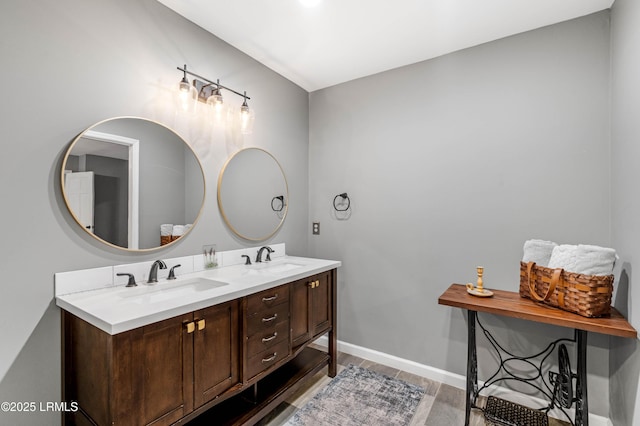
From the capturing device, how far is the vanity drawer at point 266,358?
5.55 ft

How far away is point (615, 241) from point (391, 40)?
1955 mm

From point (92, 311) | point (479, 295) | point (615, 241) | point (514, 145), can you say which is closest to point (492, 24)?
point (514, 145)

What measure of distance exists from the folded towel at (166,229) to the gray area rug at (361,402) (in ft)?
4.71

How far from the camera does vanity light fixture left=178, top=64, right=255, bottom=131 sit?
77.4 inches

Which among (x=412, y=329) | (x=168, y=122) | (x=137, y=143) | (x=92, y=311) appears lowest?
(x=412, y=329)

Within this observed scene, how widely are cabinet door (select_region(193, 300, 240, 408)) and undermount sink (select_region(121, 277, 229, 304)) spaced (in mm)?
225

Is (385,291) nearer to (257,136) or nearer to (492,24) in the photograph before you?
(257,136)

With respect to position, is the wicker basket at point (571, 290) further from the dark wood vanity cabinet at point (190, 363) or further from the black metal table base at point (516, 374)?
the dark wood vanity cabinet at point (190, 363)

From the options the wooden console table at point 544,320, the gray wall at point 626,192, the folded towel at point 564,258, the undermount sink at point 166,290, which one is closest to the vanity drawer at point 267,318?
the undermount sink at point 166,290

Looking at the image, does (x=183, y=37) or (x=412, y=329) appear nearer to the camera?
(x=183, y=37)

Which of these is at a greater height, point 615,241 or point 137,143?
point 137,143

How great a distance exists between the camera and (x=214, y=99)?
6.84 feet

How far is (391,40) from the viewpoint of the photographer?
2.23 meters

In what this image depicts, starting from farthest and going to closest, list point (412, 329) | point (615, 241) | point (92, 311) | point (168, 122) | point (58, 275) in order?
point (412, 329) < point (168, 122) < point (615, 241) < point (58, 275) < point (92, 311)
